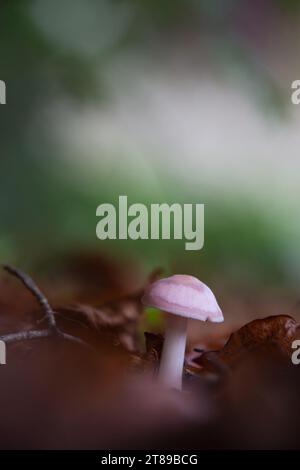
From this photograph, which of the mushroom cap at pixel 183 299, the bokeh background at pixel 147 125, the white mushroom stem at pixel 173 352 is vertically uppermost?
the bokeh background at pixel 147 125

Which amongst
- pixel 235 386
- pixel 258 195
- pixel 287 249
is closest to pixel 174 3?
pixel 258 195

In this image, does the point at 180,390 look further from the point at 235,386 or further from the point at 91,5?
the point at 91,5

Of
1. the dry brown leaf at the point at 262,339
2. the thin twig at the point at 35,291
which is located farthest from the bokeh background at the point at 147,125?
the dry brown leaf at the point at 262,339

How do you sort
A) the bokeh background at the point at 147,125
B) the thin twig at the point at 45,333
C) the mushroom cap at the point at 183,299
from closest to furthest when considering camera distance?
the mushroom cap at the point at 183,299, the thin twig at the point at 45,333, the bokeh background at the point at 147,125

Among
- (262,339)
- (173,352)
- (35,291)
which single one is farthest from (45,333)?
(262,339)

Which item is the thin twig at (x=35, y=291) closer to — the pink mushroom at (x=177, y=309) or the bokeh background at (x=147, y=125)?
the bokeh background at (x=147, y=125)

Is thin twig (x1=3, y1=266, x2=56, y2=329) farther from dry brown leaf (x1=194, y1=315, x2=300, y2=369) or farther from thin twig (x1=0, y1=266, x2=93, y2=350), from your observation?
dry brown leaf (x1=194, y1=315, x2=300, y2=369)
